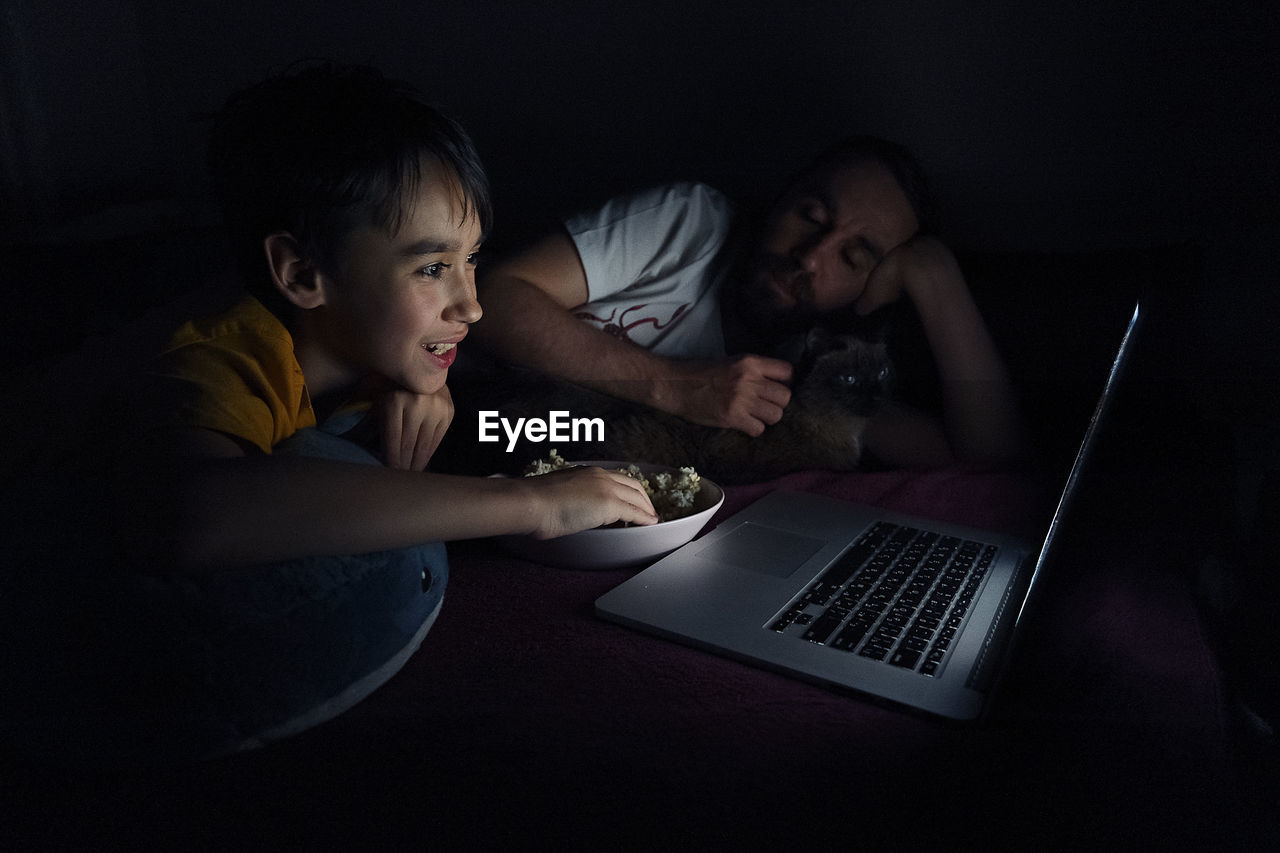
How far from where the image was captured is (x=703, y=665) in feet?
1.42

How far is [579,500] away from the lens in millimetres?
459

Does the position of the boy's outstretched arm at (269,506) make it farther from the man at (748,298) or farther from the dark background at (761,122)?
the dark background at (761,122)

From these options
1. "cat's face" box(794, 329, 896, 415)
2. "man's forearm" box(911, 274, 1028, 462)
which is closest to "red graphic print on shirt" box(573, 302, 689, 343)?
"cat's face" box(794, 329, 896, 415)

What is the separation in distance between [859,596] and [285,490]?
0.38 metres

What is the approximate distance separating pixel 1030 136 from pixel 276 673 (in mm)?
885

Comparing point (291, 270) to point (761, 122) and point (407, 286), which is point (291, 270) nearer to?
point (407, 286)

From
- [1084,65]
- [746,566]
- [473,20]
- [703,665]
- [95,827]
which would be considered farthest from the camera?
[473,20]

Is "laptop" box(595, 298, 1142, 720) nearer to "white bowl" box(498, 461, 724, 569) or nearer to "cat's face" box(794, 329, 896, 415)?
"white bowl" box(498, 461, 724, 569)

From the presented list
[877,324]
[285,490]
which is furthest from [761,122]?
[285,490]

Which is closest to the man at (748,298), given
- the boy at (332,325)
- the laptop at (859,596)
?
the laptop at (859,596)

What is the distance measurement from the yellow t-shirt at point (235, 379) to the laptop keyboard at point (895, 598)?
0.33m

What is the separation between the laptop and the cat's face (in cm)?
16

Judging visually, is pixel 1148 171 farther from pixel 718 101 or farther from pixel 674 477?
pixel 674 477

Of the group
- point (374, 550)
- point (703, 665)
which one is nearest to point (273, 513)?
point (374, 550)
